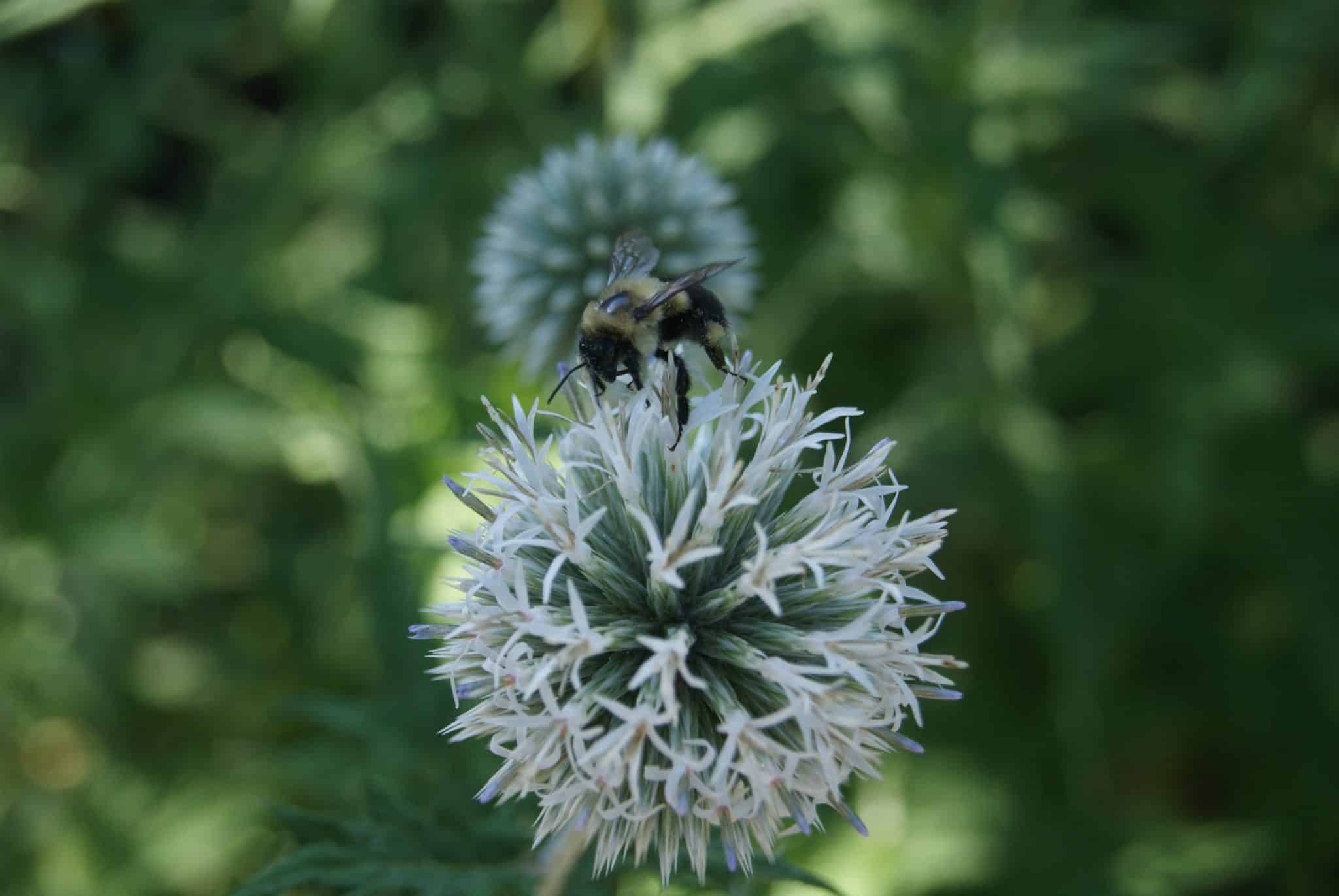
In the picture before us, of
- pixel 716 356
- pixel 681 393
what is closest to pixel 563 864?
pixel 681 393

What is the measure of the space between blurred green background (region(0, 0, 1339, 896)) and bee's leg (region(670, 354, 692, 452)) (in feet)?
3.76

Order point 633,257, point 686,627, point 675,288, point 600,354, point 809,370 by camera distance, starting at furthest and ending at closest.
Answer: point 809,370 → point 633,257 → point 600,354 → point 675,288 → point 686,627

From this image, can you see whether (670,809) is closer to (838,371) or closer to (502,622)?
(502,622)

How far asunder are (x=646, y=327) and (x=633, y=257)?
0.88 feet

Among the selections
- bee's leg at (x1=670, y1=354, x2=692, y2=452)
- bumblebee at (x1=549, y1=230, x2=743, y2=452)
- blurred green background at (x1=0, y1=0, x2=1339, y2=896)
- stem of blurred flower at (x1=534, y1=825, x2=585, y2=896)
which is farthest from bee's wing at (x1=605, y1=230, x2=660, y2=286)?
stem of blurred flower at (x1=534, y1=825, x2=585, y2=896)

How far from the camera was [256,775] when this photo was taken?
295 centimetres

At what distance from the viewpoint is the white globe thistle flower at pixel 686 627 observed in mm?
1519

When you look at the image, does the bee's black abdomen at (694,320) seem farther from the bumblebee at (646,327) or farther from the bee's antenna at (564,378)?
the bee's antenna at (564,378)

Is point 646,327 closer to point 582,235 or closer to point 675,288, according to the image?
point 675,288

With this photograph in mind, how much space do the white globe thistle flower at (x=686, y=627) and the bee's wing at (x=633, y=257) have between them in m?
0.33

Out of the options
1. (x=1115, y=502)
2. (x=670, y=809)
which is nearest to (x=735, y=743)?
(x=670, y=809)

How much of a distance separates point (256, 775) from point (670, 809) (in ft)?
5.68

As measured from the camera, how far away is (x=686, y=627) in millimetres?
1715

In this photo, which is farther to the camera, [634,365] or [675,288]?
[634,365]
